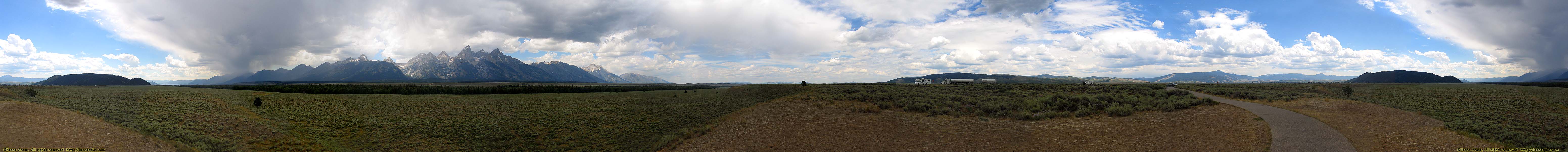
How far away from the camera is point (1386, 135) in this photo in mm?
12633

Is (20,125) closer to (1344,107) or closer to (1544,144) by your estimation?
(1544,144)

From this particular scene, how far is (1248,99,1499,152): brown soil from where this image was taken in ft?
37.2

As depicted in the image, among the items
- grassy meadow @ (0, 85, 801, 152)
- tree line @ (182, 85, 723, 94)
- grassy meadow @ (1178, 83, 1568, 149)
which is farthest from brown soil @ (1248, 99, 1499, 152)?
tree line @ (182, 85, 723, 94)

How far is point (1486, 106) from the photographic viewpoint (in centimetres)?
1836

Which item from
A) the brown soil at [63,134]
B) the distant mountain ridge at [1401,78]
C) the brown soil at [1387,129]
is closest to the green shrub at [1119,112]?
the brown soil at [1387,129]

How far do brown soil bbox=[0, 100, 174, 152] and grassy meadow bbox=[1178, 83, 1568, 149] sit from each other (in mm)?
31597

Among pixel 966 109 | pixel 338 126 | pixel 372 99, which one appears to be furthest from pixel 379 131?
pixel 966 109

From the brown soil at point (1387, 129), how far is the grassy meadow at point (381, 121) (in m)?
17.8

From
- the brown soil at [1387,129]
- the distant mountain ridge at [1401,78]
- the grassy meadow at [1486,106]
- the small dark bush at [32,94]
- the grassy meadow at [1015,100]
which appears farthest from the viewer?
the distant mountain ridge at [1401,78]

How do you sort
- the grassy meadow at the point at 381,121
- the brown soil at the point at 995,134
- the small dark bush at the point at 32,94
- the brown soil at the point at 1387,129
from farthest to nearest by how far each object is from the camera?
the small dark bush at the point at 32,94 → the grassy meadow at the point at 381,121 → the brown soil at the point at 995,134 → the brown soil at the point at 1387,129

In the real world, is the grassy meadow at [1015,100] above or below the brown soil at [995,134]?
above

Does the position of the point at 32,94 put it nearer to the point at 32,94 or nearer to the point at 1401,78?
the point at 32,94

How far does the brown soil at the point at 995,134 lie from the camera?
12.8 m

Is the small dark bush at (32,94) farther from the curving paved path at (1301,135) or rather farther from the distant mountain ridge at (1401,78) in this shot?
the distant mountain ridge at (1401,78)
